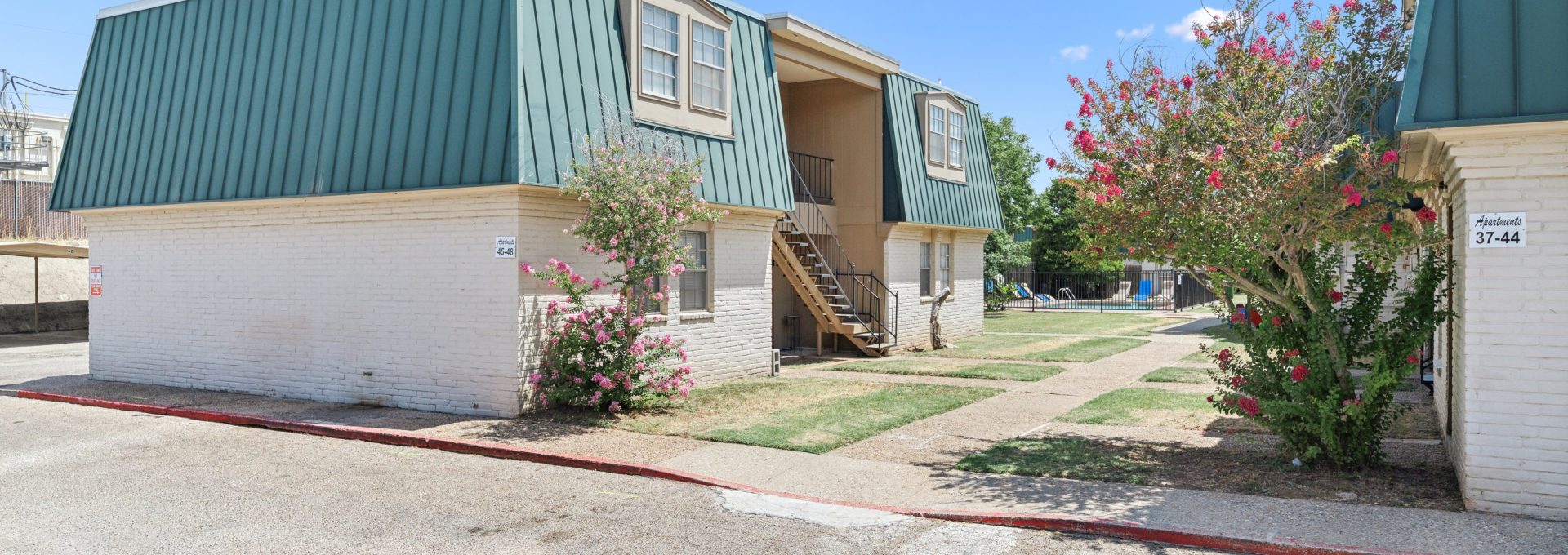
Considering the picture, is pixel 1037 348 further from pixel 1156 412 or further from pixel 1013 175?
pixel 1013 175

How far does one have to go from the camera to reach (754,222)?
55.4 feet

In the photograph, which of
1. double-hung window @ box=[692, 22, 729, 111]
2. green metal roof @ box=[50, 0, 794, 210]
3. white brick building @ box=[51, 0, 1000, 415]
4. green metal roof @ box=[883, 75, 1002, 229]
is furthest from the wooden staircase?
double-hung window @ box=[692, 22, 729, 111]

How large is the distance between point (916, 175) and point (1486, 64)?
14652 mm

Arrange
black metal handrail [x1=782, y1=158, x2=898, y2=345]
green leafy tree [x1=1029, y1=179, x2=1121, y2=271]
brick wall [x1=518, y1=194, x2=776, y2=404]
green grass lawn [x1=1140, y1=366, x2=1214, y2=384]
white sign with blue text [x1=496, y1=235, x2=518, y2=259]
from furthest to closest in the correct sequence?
green leafy tree [x1=1029, y1=179, x2=1121, y2=271] → black metal handrail [x1=782, y1=158, x2=898, y2=345] → green grass lawn [x1=1140, y1=366, x2=1214, y2=384] → brick wall [x1=518, y1=194, x2=776, y2=404] → white sign with blue text [x1=496, y1=235, x2=518, y2=259]

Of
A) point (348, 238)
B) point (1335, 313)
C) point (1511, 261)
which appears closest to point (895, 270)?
point (348, 238)

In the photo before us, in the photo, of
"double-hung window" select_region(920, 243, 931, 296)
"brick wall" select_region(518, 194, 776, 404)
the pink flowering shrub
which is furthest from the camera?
"double-hung window" select_region(920, 243, 931, 296)

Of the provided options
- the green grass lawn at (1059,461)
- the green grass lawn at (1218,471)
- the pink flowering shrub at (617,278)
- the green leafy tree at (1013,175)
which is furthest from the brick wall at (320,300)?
the green leafy tree at (1013,175)

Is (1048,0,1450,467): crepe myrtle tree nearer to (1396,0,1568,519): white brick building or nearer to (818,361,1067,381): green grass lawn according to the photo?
(1396,0,1568,519): white brick building

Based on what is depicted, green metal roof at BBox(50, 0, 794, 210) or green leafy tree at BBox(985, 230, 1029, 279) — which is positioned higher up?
green metal roof at BBox(50, 0, 794, 210)

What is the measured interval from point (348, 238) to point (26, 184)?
24814 mm

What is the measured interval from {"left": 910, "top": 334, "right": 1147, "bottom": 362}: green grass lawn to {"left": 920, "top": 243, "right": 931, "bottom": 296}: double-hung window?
55.1 inches

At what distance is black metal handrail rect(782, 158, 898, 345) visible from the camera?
818 inches

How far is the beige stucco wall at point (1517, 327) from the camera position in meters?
7.32

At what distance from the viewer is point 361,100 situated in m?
13.3
